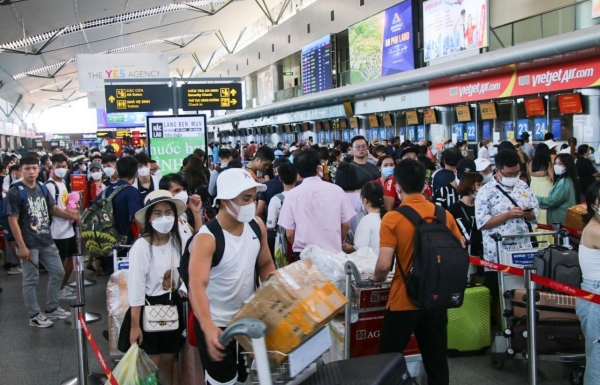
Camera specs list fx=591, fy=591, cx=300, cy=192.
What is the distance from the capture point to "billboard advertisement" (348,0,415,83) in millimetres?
20562

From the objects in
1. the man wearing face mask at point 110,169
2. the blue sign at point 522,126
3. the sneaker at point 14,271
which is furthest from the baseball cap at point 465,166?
the blue sign at point 522,126

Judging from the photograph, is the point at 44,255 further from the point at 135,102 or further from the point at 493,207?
the point at 135,102

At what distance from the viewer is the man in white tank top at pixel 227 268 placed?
2982 millimetres

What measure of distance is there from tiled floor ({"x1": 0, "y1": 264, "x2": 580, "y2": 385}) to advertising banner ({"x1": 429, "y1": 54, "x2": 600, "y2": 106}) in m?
9.86

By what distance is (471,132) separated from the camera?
17.9 metres

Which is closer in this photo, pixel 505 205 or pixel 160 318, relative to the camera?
pixel 160 318

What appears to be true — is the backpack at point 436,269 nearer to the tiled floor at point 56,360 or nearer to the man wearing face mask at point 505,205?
the tiled floor at point 56,360

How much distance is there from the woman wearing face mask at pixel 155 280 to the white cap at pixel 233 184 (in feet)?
3.50

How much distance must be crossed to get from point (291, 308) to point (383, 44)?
2103cm

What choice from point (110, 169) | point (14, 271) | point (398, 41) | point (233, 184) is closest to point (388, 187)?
point (233, 184)

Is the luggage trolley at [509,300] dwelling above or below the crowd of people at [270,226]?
below

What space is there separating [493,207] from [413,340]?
1.69m

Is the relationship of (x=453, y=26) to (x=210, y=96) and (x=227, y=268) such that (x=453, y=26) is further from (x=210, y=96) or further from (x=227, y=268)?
(x=227, y=268)

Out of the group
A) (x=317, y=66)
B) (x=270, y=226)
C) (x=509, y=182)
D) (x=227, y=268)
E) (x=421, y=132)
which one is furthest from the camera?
(x=317, y=66)
